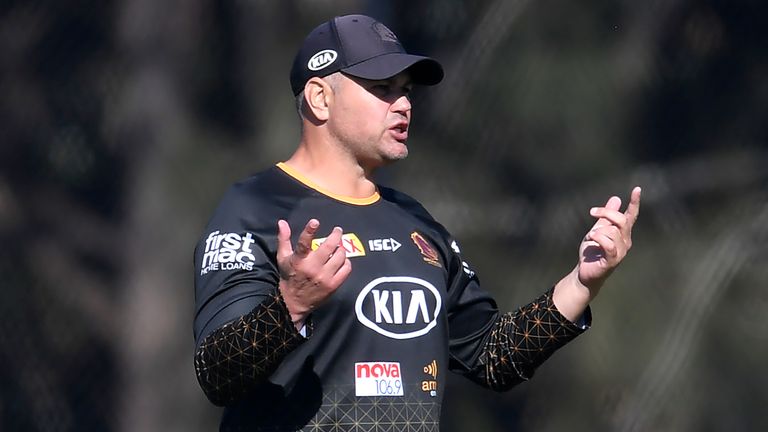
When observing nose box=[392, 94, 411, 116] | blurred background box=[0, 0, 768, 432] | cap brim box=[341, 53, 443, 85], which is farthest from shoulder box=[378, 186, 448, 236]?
blurred background box=[0, 0, 768, 432]

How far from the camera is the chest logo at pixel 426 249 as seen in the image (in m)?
3.83

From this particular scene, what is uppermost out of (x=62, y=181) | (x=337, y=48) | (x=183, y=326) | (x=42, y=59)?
(x=337, y=48)

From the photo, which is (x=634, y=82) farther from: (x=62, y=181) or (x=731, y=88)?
(x=62, y=181)

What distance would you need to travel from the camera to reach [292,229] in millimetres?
3641

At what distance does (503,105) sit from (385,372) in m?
2.04

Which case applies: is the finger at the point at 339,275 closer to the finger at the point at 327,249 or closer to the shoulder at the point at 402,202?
the finger at the point at 327,249

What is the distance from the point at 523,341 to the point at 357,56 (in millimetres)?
884

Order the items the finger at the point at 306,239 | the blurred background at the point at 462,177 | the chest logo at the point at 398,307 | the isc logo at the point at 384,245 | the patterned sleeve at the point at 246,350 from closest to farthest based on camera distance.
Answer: the finger at the point at 306,239 → the patterned sleeve at the point at 246,350 → the chest logo at the point at 398,307 → the isc logo at the point at 384,245 → the blurred background at the point at 462,177

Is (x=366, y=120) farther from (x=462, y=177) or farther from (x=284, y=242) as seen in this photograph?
(x=462, y=177)

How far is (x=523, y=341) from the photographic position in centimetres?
391

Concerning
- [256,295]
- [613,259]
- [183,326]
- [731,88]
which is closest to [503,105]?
[731,88]

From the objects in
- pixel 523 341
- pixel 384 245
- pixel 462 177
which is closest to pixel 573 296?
pixel 523 341

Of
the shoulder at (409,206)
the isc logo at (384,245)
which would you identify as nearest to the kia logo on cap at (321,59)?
the shoulder at (409,206)

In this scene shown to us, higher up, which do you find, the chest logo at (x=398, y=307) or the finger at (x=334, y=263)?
the finger at (x=334, y=263)
